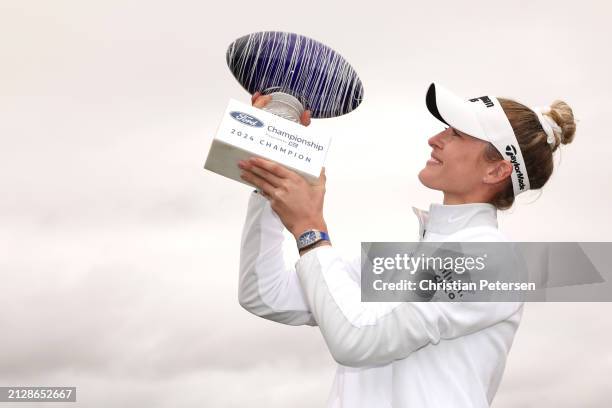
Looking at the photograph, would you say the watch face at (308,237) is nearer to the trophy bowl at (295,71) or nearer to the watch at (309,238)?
the watch at (309,238)

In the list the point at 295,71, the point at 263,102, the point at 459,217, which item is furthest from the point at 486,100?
the point at 263,102

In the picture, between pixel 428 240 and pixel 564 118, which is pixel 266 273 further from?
pixel 564 118

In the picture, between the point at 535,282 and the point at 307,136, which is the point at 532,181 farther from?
the point at 307,136

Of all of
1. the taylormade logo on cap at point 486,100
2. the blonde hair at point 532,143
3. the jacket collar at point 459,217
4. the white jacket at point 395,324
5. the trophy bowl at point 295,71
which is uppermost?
the trophy bowl at point 295,71

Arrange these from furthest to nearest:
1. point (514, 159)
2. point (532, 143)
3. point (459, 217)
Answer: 1. point (532, 143)
2. point (514, 159)
3. point (459, 217)

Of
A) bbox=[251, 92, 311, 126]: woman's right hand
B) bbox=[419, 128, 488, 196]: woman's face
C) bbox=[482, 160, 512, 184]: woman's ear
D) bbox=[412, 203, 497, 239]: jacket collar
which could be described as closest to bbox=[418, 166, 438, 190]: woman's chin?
bbox=[419, 128, 488, 196]: woman's face

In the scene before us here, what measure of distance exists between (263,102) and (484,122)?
55.3 inches

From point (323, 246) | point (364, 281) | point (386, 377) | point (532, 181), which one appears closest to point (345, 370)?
point (386, 377)

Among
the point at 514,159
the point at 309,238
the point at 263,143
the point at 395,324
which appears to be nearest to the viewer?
the point at 395,324

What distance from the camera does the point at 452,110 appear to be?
499 cm

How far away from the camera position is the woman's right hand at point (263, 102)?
4.89m

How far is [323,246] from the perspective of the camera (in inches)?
170

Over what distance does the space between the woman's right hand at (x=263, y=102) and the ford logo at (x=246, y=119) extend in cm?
31

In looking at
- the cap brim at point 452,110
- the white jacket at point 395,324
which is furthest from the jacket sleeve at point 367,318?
the cap brim at point 452,110
